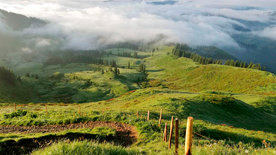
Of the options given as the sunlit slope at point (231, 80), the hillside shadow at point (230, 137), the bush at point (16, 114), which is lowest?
the sunlit slope at point (231, 80)

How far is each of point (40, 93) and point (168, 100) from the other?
559 feet

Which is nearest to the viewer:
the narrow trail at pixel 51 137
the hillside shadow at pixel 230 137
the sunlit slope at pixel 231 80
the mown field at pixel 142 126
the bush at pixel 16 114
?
the mown field at pixel 142 126

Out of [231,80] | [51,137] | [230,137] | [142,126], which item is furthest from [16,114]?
[231,80]

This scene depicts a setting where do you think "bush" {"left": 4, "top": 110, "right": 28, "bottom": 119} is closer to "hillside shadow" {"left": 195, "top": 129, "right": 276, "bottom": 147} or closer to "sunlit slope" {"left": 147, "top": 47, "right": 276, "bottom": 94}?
"hillside shadow" {"left": 195, "top": 129, "right": 276, "bottom": 147}

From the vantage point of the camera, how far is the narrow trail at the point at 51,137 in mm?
11805

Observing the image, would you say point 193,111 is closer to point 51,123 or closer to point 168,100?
point 168,100

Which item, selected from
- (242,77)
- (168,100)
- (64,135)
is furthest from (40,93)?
(242,77)

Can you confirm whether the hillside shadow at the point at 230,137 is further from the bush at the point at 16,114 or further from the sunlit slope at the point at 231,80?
the sunlit slope at the point at 231,80

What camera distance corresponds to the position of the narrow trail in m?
11.8

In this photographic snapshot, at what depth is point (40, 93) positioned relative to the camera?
16588cm

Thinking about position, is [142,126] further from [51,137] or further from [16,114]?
[16,114]

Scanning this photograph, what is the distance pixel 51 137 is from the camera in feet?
49.4

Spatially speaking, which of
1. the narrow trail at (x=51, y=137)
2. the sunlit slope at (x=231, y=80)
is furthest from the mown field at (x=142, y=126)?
the sunlit slope at (x=231, y=80)

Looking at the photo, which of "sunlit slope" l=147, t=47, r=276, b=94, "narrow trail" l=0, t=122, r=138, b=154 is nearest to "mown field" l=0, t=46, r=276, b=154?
"narrow trail" l=0, t=122, r=138, b=154
